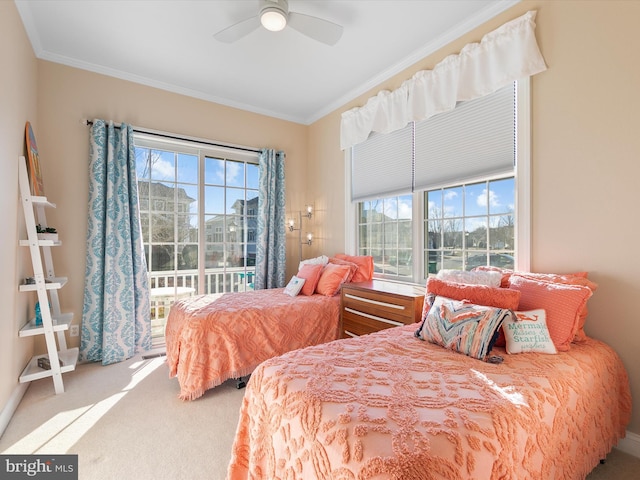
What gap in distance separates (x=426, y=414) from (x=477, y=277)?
133 centimetres

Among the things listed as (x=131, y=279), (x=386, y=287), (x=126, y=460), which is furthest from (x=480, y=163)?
(x=131, y=279)

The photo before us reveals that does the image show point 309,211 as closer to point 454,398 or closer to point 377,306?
point 377,306

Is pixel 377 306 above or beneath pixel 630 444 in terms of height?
above

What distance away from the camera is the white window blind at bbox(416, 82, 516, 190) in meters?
2.29

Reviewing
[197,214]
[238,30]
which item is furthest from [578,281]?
[197,214]

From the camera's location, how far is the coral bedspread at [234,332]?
2309 millimetres

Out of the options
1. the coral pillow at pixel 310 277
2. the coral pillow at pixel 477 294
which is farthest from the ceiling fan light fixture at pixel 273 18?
the coral pillow at pixel 310 277

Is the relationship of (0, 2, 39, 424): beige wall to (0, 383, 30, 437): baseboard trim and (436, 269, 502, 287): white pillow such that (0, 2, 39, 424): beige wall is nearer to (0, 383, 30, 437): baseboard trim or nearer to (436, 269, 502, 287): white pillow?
(0, 383, 30, 437): baseboard trim

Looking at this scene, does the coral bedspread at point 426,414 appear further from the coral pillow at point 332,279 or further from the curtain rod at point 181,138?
the curtain rod at point 181,138

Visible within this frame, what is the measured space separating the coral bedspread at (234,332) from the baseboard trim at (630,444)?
200 cm

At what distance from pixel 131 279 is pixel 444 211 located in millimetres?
3151

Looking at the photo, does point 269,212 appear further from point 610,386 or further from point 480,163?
point 610,386

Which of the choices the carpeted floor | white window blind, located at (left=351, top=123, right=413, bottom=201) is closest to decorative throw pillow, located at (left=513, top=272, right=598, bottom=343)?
the carpeted floor

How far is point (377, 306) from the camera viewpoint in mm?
2605
